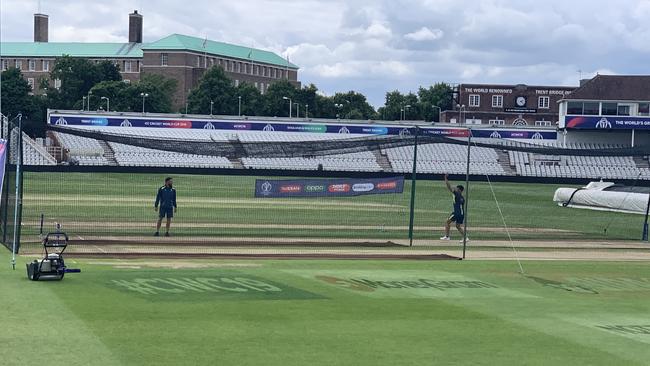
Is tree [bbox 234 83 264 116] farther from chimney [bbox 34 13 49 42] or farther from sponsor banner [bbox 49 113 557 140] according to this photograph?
chimney [bbox 34 13 49 42]

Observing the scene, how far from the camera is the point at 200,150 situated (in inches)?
1139

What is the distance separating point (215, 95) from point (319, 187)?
393 feet

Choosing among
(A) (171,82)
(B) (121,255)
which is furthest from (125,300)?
(A) (171,82)

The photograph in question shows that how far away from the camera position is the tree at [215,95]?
14388cm

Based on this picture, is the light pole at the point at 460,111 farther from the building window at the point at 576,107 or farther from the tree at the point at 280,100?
the building window at the point at 576,107

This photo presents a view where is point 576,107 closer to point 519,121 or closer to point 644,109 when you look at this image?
point 644,109

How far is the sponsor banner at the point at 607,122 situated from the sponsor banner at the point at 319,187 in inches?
2619

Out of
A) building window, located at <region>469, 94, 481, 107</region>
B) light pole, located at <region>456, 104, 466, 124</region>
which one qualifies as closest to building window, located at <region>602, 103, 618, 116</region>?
light pole, located at <region>456, 104, 466, 124</region>

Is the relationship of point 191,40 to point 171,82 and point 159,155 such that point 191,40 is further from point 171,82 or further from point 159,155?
point 159,155

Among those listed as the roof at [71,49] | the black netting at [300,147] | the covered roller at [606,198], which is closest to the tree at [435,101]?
the roof at [71,49]

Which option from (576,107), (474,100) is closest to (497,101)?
(474,100)

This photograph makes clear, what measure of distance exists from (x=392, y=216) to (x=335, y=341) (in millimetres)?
25356

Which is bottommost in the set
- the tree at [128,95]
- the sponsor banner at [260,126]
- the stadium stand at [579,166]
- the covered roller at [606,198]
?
the covered roller at [606,198]

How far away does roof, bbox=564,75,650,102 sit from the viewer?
93.6 meters
